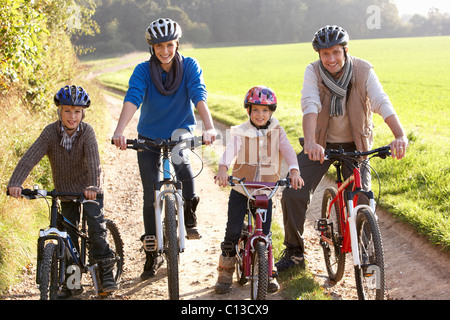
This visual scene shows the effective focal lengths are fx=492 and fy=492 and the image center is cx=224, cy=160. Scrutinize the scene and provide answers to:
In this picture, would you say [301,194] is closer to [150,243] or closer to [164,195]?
[164,195]

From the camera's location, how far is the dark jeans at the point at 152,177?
4938 mm

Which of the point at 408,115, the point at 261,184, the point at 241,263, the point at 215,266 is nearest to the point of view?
the point at 261,184

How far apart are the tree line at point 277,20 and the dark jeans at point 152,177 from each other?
6984 centimetres

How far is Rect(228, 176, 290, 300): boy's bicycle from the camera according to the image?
4066 millimetres

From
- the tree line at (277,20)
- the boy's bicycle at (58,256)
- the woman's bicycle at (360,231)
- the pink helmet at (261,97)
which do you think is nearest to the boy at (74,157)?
the boy's bicycle at (58,256)

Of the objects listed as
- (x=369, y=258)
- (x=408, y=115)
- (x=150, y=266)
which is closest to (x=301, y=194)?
(x=369, y=258)

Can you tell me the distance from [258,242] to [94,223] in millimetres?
1577

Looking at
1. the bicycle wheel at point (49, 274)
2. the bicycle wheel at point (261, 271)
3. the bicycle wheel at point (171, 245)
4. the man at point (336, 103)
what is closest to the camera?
the bicycle wheel at point (49, 274)

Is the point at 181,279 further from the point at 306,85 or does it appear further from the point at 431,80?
the point at 431,80

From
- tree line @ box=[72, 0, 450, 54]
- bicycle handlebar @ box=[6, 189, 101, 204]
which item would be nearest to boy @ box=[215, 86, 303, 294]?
bicycle handlebar @ box=[6, 189, 101, 204]

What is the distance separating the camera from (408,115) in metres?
18.6

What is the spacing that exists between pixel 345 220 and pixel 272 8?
92.4 metres

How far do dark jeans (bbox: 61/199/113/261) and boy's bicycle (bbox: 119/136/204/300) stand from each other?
578mm

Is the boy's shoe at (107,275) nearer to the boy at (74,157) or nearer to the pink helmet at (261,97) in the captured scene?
the boy at (74,157)
